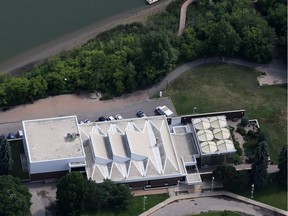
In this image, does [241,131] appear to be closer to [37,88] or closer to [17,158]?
[37,88]

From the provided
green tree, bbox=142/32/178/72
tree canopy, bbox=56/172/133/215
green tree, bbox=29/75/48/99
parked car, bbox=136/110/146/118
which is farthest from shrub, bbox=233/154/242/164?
green tree, bbox=29/75/48/99

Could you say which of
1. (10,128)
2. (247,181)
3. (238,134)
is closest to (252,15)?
(238,134)

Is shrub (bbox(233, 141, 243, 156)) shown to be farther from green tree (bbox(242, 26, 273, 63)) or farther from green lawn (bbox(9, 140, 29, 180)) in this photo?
green lawn (bbox(9, 140, 29, 180))

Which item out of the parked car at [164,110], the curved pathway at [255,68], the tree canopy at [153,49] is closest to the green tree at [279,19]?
the tree canopy at [153,49]

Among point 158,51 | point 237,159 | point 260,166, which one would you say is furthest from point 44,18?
point 260,166

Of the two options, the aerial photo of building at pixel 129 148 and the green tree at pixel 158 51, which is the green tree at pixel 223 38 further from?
the aerial photo of building at pixel 129 148

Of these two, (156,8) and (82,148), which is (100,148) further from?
(156,8)
